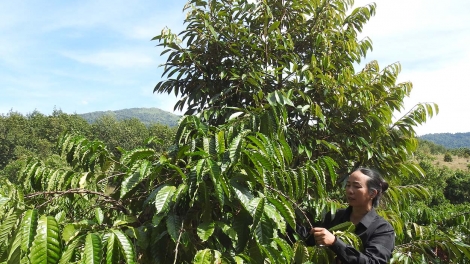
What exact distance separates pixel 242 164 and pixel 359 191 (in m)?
0.84

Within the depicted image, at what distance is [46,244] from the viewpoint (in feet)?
3.33

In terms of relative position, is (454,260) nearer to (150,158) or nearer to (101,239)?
(150,158)

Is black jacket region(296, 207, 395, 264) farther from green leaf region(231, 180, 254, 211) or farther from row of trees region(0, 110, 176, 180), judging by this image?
row of trees region(0, 110, 176, 180)

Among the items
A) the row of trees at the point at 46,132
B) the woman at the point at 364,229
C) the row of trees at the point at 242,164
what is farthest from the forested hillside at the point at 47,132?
the woman at the point at 364,229

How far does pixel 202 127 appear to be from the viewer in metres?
1.82

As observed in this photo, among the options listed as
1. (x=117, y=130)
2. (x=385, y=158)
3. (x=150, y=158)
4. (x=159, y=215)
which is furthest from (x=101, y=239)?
(x=117, y=130)

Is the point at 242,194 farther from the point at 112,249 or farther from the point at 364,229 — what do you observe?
the point at 364,229

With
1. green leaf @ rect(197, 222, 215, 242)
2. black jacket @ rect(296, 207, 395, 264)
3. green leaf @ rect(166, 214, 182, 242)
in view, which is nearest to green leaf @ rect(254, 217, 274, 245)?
green leaf @ rect(197, 222, 215, 242)

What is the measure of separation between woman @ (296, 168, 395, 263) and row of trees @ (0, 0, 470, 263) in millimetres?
82

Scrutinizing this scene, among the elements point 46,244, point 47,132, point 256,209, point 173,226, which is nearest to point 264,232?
point 256,209

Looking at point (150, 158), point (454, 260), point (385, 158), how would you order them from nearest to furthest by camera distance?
1. point (150, 158)
2. point (454, 260)
3. point (385, 158)

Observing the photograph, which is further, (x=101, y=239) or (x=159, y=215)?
(x=159, y=215)

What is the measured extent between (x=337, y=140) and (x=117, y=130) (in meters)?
65.4

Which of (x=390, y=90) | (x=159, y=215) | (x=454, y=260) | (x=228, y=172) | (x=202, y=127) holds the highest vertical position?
(x=390, y=90)
